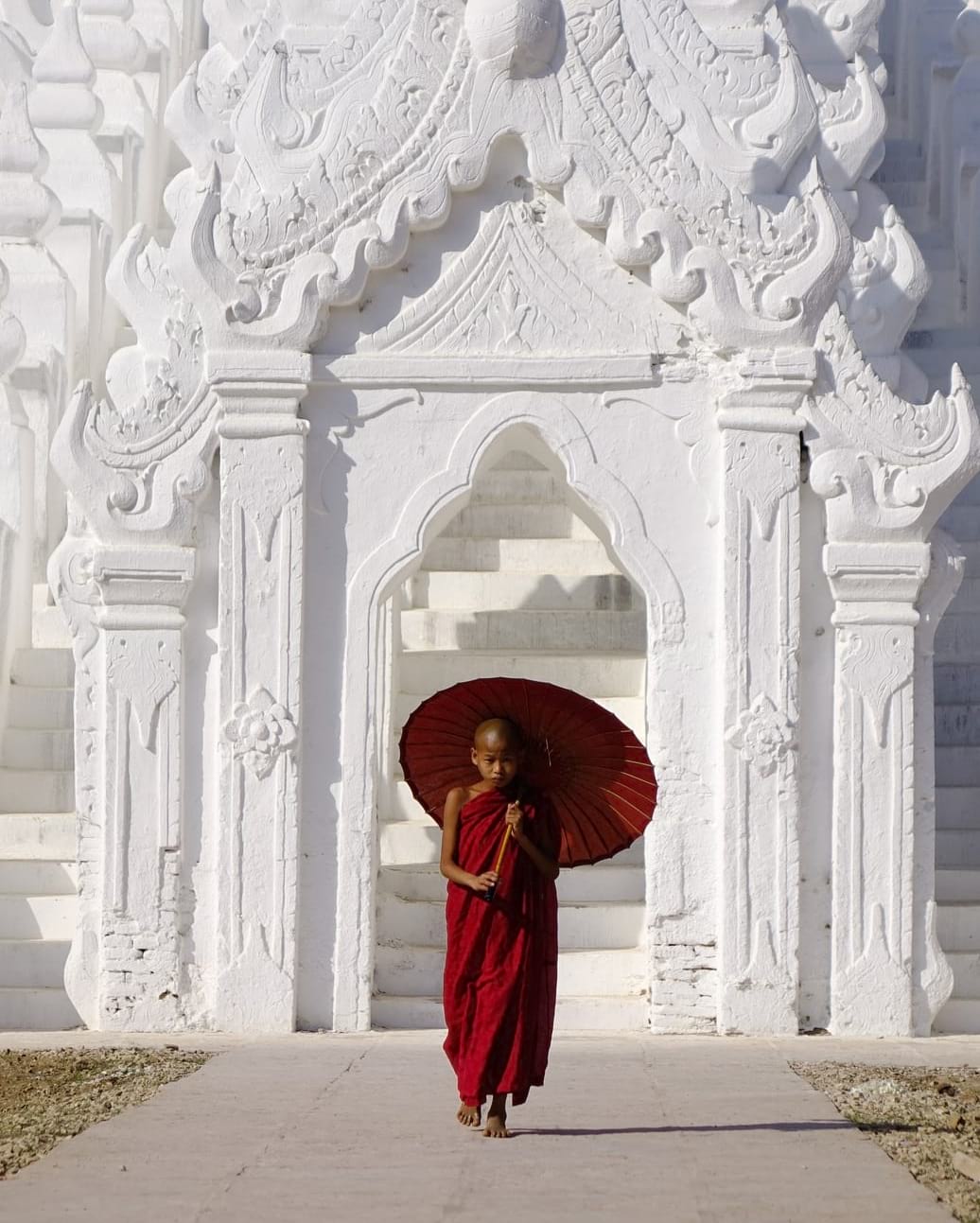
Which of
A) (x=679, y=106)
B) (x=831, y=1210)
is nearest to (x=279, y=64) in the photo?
(x=679, y=106)

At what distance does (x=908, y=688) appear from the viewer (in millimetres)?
9094

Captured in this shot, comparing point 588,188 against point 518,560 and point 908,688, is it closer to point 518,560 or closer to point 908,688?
point 908,688

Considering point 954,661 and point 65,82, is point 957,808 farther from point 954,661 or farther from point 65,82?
point 65,82

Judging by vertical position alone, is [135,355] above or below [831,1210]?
above

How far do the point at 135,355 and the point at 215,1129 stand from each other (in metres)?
4.43

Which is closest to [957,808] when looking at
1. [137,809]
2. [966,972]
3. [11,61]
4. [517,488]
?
[966,972]

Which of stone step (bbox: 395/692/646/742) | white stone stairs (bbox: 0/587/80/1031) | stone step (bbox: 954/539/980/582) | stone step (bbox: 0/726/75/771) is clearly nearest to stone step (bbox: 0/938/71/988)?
white stone stairs (bbox: 0/587/80/1031)

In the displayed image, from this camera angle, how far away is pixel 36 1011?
9.23 m

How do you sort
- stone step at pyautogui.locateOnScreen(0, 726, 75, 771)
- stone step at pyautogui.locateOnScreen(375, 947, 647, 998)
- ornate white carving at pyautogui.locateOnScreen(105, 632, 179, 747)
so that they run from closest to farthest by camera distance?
1. ornate white carving at pyautogui.locateOnScreen(105, 632, 179, 747)
2. stone step at pyautogui.locateOnScreen(375, 947, 647, 998)
3. stone step at pyautogui.locateOnScreen(0, 726, 75, 771)

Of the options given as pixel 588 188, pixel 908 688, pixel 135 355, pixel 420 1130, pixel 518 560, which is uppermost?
pixel 588 188

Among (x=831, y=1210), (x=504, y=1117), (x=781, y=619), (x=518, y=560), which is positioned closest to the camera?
(x=831, y=1210)

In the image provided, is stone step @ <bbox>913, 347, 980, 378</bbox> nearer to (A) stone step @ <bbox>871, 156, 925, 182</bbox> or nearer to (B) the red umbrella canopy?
(A) stone step @ <bbox>871, 156, 925, 182</bbox>

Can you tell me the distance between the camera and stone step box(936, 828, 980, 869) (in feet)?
33.9

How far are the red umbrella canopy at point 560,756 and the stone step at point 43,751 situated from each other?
13.2 feet
